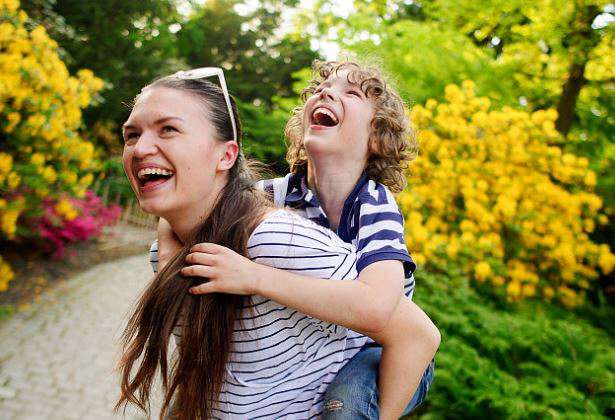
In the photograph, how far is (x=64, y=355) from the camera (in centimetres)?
538

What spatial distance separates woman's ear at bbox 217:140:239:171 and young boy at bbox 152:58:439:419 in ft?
0.97

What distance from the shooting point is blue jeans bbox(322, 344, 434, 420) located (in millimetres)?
1397

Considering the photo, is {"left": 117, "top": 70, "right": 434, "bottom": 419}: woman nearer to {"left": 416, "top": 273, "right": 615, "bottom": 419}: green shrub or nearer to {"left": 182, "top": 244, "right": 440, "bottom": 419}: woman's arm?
{"left": 182, "top": 244, "right": 440, "bottom": 419}: woman's arm

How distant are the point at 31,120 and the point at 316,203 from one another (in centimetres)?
425

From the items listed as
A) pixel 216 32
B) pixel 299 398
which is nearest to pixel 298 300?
pixel 299 398

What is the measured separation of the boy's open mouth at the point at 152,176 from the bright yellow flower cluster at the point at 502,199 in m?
3.99

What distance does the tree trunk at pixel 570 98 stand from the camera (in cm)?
749

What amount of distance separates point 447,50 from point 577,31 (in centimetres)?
166

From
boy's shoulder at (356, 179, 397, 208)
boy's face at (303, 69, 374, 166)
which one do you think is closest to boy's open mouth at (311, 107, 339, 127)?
boy's face at (303, 69, 374, 166)

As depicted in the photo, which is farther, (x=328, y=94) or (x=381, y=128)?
(x=381, y=128)

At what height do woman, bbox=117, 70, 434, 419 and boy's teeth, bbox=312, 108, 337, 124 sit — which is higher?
boy's teeth, bbox=312, 108, 337, 124

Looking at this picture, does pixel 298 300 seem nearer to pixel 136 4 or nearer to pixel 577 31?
pixel 577 31

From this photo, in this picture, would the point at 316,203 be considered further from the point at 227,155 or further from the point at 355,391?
the point at 355,391

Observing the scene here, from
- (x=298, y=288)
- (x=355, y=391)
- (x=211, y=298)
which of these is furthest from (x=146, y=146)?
(x=355, y=391)
